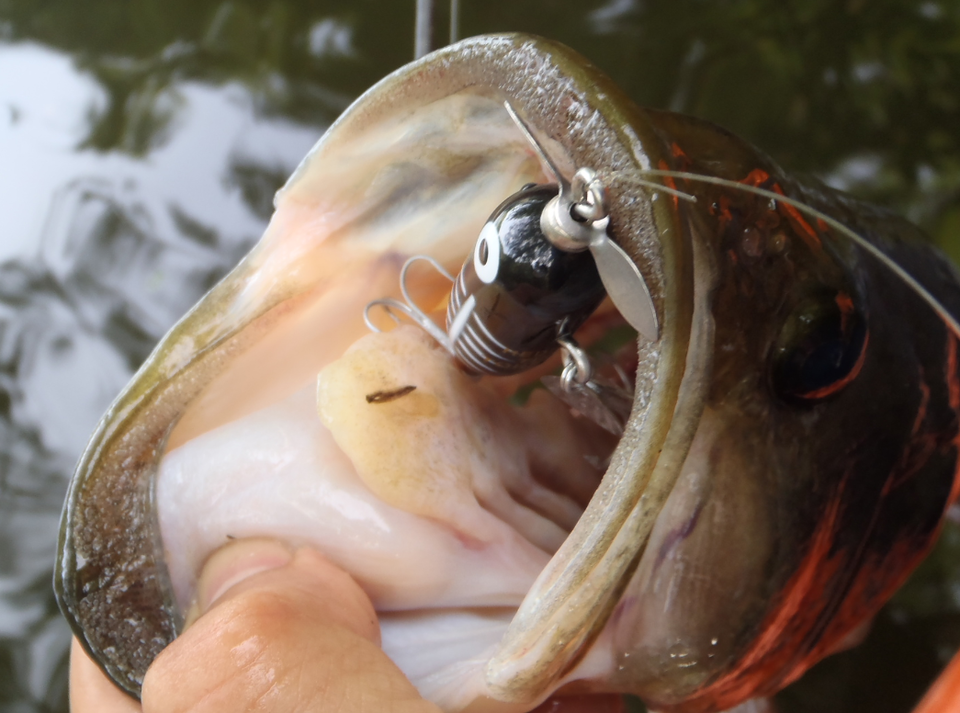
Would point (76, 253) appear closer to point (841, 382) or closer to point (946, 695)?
point (841, 382)

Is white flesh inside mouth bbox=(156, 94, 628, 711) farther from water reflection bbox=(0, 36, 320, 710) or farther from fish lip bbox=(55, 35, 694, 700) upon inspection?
water reflection bbox=(0, 36, 320, 710)

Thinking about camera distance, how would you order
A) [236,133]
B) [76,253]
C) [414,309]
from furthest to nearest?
1. [236,133]
2. [76,253]
3. [414,309]

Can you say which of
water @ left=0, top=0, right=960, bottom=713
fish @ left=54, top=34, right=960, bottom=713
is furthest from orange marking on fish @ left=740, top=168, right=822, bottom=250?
water @ left=0, top=0, right=960, bottom=713

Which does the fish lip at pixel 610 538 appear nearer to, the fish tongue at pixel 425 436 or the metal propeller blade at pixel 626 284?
the metal propeller blade at pixel 626 284

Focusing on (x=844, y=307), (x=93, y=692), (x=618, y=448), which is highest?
(x=844, y=307)

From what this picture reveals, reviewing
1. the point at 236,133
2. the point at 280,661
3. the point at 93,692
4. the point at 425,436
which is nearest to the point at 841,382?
the point at 425,436

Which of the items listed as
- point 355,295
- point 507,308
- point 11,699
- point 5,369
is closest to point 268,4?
point 5,369
